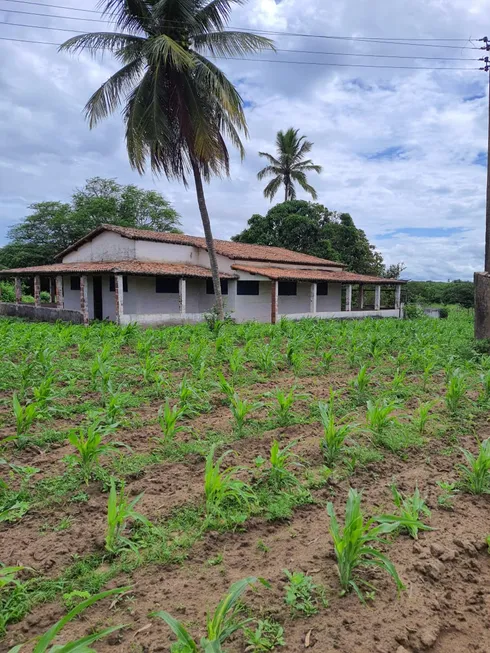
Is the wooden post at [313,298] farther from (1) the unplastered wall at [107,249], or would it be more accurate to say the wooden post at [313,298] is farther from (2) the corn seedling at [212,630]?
(2) the corn seedling at [212,630]

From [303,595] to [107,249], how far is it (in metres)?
20.7

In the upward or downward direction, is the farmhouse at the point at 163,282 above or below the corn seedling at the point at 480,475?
above

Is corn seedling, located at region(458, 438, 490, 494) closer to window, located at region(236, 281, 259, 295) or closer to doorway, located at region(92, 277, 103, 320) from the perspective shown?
window, located at region(236, 281, 259, 295)

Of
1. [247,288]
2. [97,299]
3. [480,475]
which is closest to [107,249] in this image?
[97,299]

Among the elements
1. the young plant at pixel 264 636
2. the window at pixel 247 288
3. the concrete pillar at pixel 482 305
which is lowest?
the young plant at pixel 264 636

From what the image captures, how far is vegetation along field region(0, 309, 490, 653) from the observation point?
206cm

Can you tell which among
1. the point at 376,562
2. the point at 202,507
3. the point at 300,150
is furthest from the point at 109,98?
the point at 300,150

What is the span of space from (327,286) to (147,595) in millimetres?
24128

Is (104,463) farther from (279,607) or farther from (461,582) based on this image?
(461,582)

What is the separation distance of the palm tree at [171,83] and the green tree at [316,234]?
16867 millimetres

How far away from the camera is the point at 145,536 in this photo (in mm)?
2791

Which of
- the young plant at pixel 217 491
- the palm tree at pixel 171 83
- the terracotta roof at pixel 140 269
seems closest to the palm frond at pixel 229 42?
the palm tree at pixel 171 83

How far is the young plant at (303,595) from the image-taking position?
A: 7.06 feet

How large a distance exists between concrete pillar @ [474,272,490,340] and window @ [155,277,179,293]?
13476 mm
